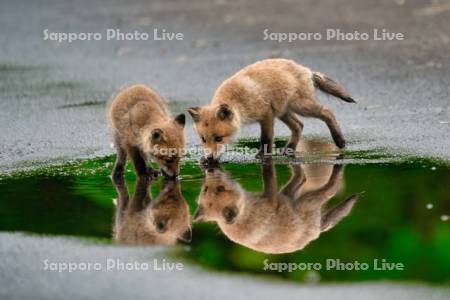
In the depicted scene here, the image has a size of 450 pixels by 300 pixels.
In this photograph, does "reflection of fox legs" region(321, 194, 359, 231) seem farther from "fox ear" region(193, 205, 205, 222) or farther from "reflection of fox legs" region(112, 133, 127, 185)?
"reflection of fox legs" region(112, 133, 127, 185)

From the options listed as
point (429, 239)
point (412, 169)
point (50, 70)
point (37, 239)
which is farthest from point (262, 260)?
point (50, 70)

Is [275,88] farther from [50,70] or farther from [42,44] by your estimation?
[42,44]

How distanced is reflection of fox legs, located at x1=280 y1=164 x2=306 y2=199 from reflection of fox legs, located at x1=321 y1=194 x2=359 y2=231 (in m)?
0.44

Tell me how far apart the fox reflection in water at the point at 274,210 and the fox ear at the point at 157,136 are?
0.51 m

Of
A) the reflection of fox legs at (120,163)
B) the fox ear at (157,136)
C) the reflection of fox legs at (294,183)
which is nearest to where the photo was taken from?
the reflection of fox legs at (294,183)

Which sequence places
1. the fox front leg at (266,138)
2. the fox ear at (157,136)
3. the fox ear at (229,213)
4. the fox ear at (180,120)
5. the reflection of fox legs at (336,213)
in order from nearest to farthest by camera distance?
the reflection of fox legs at (336,213), the fox ear at (229,213), the fox ear at (157,136), the fox ear at (180,120), the fox front leg at (266,138)

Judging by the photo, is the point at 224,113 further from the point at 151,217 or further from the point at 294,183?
the point at 151,217

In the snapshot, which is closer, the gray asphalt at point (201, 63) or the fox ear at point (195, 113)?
the fox ear at point (195, 113)

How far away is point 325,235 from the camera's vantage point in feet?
23.5

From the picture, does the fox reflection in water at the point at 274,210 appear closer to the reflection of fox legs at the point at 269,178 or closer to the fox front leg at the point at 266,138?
the reflection of fox legs at the point at 269,178

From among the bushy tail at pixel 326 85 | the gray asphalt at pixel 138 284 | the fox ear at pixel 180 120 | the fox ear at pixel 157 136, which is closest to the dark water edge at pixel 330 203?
the gray asphalt at pixel 138 284

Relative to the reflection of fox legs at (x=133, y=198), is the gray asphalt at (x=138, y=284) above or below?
below

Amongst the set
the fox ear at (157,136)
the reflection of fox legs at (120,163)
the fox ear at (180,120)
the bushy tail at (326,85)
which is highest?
the bushy tail at (326,85)

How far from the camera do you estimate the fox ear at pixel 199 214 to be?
7.70m
